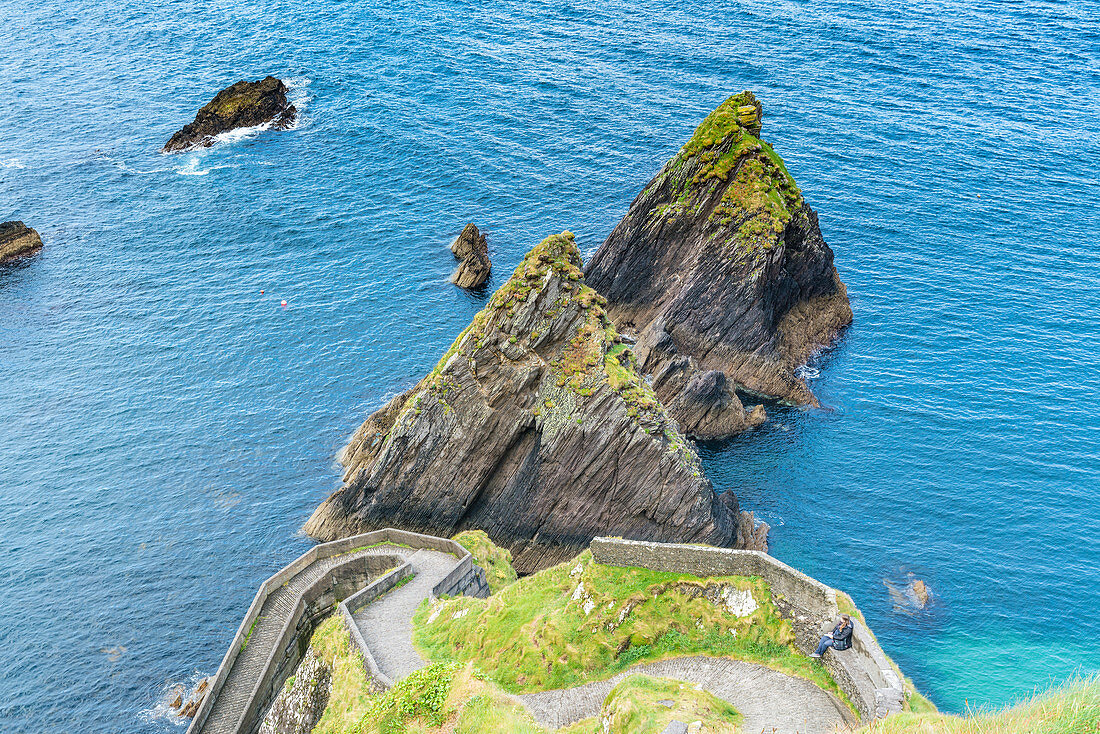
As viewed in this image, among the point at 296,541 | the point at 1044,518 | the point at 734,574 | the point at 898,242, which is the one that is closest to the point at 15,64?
the point at 296,541

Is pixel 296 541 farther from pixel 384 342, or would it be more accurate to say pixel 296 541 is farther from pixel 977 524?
pixel 977 524

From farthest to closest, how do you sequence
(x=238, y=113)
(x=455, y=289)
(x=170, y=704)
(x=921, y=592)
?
(x=238, y=113) < (x=455, y=289) < (x=921, y=592) < (x=170, y=704)

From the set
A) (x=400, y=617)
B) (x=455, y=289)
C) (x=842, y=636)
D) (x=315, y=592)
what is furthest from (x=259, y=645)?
(x=455, y=289)

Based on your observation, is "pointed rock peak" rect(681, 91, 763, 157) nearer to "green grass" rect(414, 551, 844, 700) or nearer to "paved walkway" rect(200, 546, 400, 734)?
"paved walkway" rect(200, 546, 400, 734)

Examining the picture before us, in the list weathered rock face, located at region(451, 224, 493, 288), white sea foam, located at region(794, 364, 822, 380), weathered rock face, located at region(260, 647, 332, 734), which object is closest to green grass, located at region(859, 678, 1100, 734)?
weathered rock face, located at region(260, 647, 332, 734)

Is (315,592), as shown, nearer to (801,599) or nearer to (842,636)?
(801,599)
